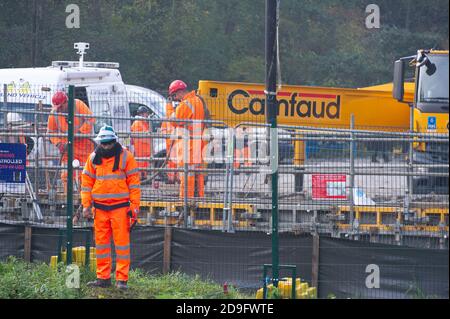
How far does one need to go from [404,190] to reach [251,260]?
2361 millimetres

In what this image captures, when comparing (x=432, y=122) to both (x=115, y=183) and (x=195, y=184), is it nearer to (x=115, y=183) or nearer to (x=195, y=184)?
(x=195, y=184)

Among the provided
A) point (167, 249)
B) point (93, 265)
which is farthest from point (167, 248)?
point (93, 265)

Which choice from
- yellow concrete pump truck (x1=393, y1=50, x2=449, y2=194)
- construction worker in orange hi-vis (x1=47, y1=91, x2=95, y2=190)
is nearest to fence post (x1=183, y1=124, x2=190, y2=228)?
construction worker in orange hi-vis (x1=47, y1=91, x2=95, y2=190)

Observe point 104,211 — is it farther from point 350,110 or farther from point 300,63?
point 300,63

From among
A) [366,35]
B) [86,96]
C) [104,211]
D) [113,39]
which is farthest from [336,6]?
[104,211]

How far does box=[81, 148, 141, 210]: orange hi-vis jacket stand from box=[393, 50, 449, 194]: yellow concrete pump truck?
402cm

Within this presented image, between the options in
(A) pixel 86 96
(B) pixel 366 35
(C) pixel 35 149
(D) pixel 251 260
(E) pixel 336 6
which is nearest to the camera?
(D) pixel 251 260

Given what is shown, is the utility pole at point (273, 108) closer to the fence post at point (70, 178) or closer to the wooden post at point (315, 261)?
the wooden post at point (315, 261)

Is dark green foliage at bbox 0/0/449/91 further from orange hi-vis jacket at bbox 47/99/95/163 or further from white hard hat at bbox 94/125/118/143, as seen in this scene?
white hard hat at bbox 94/125/118/143

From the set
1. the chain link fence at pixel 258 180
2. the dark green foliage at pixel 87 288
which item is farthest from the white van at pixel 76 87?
the dark green foliage at pixel 87 288

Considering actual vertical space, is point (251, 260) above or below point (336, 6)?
below

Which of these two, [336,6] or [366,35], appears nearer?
[336,6]

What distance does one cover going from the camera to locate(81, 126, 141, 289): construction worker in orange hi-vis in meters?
11.5

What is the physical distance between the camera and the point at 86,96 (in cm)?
1981
